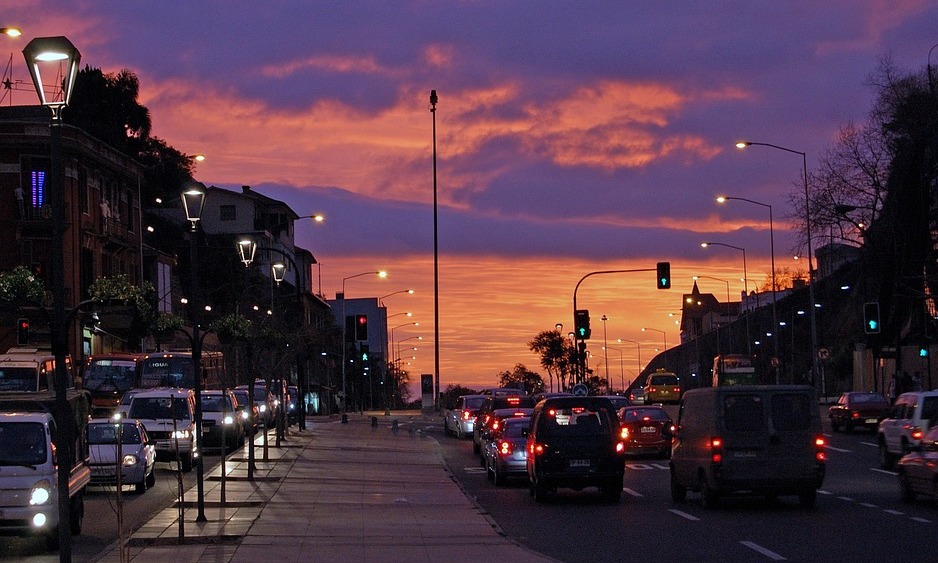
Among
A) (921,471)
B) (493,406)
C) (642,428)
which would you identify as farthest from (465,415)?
(921,471)

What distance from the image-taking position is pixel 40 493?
17.2 metres

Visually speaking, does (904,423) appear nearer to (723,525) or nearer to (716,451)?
(716,451)

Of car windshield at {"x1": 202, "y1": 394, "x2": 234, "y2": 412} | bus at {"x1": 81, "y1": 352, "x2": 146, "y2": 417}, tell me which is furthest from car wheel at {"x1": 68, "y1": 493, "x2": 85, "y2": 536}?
bus at {"x1": 81, "y1": 352, "x2": 146, "y2": 417}

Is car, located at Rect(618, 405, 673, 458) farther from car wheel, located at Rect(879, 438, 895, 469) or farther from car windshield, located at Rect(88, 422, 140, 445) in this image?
car windshield, located at Rect(88, 422, 140, 445)

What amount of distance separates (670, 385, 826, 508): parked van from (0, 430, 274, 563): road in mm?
9067

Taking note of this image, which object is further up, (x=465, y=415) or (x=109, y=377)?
(x=109, y=377)

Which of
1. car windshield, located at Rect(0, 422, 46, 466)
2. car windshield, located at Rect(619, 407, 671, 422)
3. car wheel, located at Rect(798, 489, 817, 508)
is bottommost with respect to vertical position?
car wheel, located at Rect(798, 489, 817, 508)

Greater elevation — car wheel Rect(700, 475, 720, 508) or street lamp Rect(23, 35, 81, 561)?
street lamp Rect(23, 35, 81, 561)

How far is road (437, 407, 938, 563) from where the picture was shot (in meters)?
16.1

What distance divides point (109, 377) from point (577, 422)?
94.8ft

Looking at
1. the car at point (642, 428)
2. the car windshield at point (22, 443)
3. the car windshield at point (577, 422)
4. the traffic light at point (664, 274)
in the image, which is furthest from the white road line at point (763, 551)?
the traffic light at point (664, 274)

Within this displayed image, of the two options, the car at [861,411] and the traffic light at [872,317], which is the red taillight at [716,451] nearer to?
the traffic light at [872,317]

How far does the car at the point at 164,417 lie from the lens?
116ft

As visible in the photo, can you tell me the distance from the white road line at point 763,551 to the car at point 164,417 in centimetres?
2106
